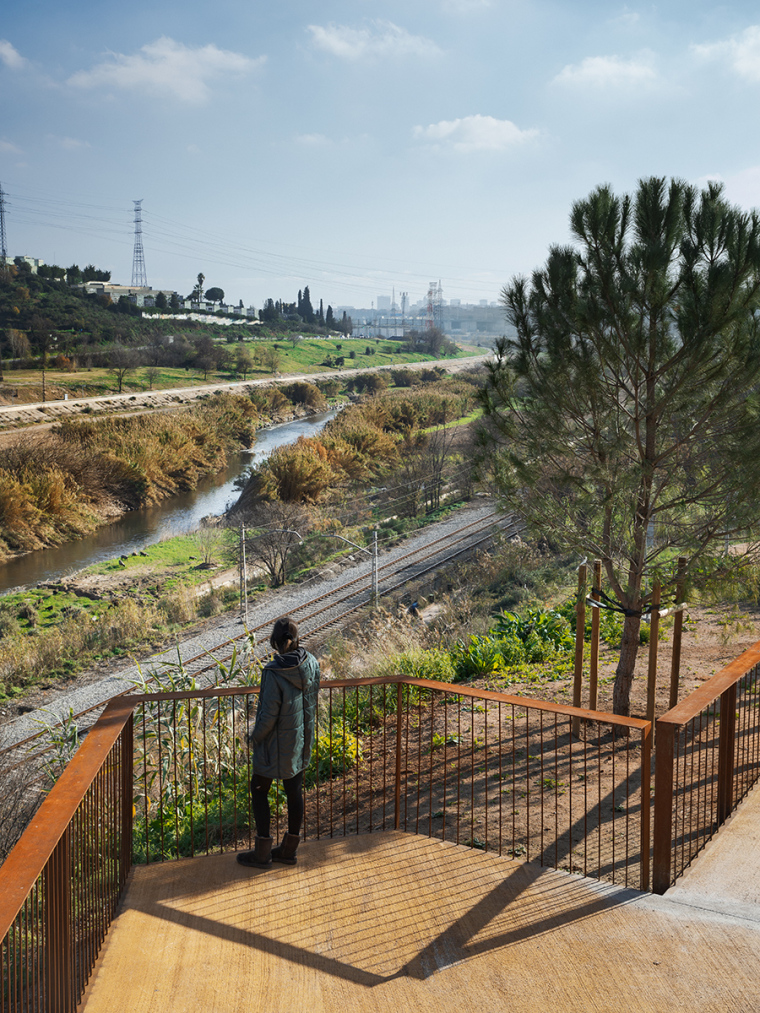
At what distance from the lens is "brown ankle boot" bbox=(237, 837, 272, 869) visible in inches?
167

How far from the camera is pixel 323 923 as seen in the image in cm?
375

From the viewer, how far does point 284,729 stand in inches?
161

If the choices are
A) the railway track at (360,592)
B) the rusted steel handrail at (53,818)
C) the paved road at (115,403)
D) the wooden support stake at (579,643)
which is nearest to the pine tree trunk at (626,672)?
the wooden support stake at (579,643)

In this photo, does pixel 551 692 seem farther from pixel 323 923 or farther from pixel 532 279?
pixel 323 923

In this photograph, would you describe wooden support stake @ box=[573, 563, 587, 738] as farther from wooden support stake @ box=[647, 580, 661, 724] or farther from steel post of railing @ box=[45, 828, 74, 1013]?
steel post of railing @ box=[45, 828, 74, 1013]

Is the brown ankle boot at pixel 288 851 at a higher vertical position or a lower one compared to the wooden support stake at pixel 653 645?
lower

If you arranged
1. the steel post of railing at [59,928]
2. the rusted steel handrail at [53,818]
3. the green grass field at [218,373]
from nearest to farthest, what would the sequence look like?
the rusted steel handrail at [53,818]
the steel post of railing at [59,928]
the green grass field at [218,373]

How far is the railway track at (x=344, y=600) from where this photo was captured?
53.1 ft

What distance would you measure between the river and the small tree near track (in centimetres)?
2159

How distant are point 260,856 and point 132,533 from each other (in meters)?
29.3

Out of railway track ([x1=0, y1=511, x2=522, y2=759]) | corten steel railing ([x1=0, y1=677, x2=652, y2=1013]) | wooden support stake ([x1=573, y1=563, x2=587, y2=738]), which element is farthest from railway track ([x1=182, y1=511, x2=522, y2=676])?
corten steel railing ([x1=0, y1=677, x2=652, y2=1013])

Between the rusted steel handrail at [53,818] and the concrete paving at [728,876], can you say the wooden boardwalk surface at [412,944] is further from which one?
the rusted steel handrail at [53,818]

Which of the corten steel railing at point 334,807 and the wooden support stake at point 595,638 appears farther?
the wooden support stake at point 595,638

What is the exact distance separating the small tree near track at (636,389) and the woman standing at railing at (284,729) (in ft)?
10.1
